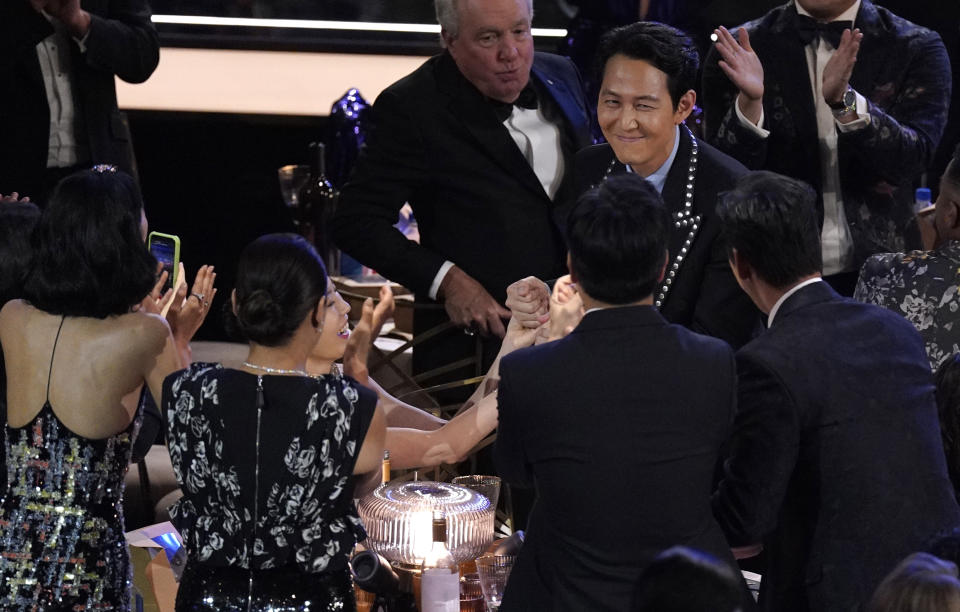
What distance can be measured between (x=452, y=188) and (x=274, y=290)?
1185mm

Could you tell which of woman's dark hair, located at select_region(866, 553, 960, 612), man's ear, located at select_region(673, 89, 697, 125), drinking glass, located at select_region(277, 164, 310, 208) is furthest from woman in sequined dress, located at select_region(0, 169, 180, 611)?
drinking glass, located at select_region(277, 164, 310, 208)

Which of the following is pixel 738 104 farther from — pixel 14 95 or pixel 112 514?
pixel 14 95

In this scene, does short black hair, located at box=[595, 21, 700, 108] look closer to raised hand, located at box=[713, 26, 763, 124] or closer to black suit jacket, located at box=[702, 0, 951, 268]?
raised hand, located at box=[713, 26, 763, 124]

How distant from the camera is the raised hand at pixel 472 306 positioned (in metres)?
3.03

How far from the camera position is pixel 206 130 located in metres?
5.50

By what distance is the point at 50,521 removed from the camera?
2299mm

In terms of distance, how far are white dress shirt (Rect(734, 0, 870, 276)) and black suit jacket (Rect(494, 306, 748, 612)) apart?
56.7 inches

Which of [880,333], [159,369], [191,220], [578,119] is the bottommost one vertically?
[191,220]

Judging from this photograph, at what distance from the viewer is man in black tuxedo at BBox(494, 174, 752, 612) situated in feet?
5.97

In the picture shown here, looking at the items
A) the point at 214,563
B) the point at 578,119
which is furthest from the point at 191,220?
the point at 214,563

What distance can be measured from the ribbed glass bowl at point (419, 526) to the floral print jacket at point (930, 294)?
3.35 ft

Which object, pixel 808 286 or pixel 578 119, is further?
pixel 578 119

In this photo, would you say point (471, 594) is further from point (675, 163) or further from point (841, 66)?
point (841, 66)

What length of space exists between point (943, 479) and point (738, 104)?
1.22 meters
